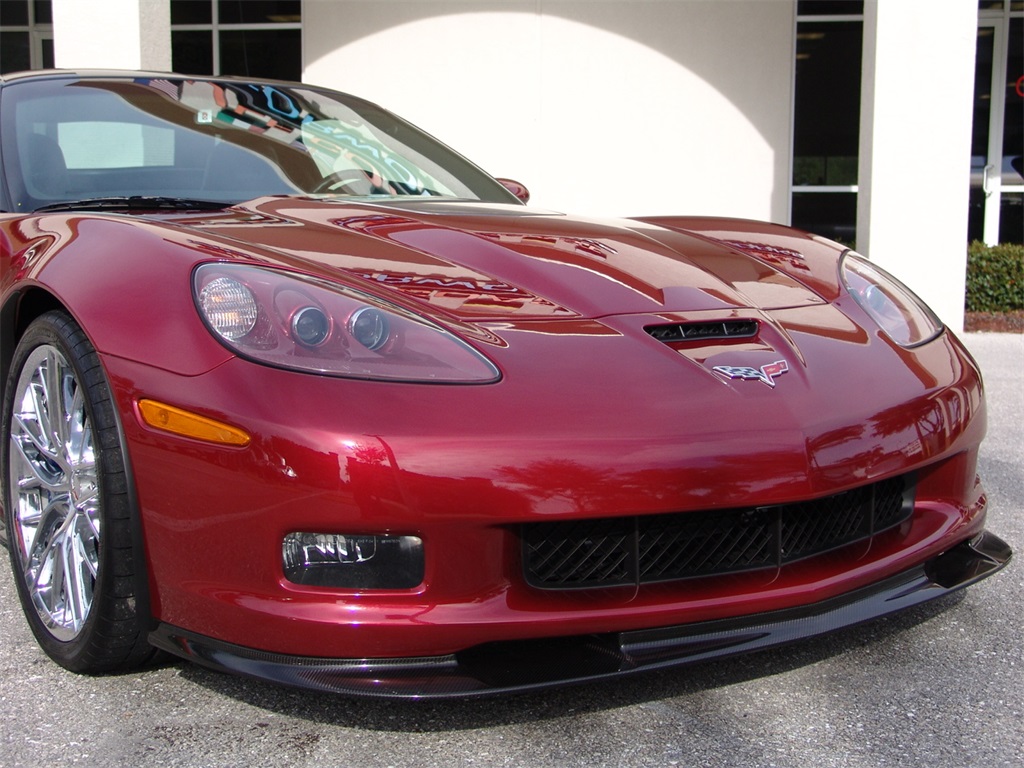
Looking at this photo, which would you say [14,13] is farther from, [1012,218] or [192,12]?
[1012,218]

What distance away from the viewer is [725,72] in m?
10.1

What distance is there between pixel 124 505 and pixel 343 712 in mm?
554

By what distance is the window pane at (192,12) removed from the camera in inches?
426

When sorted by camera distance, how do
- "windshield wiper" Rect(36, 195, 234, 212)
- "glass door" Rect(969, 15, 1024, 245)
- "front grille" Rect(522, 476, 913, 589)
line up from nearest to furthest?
"front grille" Rect(522, 476, 913, 589) → "windshield wiper" Rect(36, 195, 234, 212) → "glass door" Rect(969, 15, 1024, 245)

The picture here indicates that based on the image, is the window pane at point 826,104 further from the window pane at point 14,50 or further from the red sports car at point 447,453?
the red sports car at point 447,453

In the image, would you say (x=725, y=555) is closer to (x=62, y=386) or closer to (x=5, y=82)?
(x=62, y=386)

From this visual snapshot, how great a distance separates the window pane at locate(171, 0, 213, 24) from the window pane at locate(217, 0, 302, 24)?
15 cm

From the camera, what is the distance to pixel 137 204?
2.96 m

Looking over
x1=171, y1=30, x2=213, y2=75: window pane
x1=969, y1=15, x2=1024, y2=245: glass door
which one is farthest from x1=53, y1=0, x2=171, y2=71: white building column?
x1=969, y1=15, x2=1024, y2=245: glass door

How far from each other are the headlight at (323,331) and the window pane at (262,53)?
8774mm

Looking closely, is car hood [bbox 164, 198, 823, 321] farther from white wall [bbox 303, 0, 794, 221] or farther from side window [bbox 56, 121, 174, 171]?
white wall [bbox 303, 0, 794, 221]

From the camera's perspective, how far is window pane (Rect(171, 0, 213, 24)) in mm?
10812

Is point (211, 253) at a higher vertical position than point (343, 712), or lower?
higher

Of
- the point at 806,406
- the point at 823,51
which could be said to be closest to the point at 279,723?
the point at 806,406
